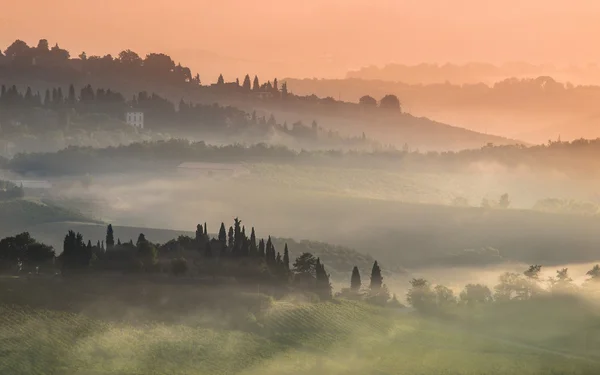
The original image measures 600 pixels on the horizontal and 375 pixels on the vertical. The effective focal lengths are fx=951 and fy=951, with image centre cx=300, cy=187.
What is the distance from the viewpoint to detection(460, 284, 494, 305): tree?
174125mm

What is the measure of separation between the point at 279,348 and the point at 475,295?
50604 mm

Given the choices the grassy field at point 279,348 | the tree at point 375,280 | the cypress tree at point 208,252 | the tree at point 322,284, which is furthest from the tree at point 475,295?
the cypress tree at point 208,252

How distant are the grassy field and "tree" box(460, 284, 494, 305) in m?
16.6

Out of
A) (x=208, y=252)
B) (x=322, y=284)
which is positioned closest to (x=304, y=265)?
(x=322, y=284)

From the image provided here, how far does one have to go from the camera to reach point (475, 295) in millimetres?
176625

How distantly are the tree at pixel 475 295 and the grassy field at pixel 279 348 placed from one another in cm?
1656

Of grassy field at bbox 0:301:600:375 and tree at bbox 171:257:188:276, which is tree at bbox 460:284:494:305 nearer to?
grassy field at bbox 0:301:600:375

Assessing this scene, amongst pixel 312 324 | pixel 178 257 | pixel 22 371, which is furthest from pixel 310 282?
pixel 22 371

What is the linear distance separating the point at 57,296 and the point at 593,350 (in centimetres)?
8598

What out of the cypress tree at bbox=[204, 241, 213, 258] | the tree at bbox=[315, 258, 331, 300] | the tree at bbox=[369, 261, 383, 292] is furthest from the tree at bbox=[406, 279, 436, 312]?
the cypress tree at bbox=[204, 241, 213, 258]

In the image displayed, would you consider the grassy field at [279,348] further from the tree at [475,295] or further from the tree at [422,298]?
the tree at [475,295]

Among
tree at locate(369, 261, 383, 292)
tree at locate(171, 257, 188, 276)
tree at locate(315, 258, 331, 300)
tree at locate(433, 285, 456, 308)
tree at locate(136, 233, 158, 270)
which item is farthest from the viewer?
tree at locate(369, 261, 383, 292)

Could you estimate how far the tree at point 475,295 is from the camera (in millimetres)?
174125

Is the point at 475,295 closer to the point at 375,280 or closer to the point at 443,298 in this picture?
the point at 443,298
